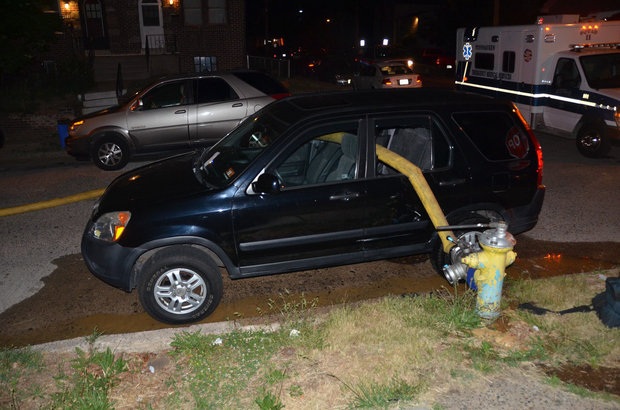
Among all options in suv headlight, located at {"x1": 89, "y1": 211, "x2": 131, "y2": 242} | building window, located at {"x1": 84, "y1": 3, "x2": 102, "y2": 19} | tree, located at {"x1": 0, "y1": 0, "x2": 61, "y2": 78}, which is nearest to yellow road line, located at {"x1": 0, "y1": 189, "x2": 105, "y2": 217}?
suv headlight, located at {"x1": 89, "y1": 211, "x2": 131, "y2": 242}

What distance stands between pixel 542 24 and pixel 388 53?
28.2 metres

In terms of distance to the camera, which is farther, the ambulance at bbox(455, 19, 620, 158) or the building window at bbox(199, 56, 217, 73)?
the building window at bbox(199, 56, 217, 73)

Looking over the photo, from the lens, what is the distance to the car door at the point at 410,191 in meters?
5.04

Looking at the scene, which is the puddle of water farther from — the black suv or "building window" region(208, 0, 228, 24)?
"building window" region(208, 0, 228, 24)

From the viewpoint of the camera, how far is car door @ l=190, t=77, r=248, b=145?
10.2 m

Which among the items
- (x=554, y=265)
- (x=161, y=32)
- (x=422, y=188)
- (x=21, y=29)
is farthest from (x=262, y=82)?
(x=161, y=32)

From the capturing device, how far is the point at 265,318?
195 inches

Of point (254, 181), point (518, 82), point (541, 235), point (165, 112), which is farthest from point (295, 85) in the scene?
point (254, 181)

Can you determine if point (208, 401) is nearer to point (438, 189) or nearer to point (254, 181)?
point (254, 181)

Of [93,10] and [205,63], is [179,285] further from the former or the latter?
[93,10]

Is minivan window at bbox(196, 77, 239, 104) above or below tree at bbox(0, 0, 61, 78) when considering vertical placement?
below

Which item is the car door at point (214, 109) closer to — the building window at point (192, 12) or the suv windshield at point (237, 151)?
the suv windshield at point (237, 151)

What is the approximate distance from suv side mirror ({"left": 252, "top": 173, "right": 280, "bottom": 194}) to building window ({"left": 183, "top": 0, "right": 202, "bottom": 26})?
20729mm

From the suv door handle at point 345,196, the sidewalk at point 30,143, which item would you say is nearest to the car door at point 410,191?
the suv door handle at point 345,196
